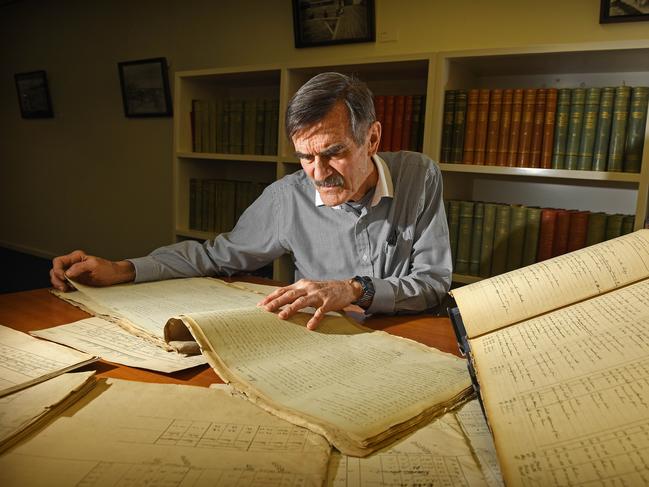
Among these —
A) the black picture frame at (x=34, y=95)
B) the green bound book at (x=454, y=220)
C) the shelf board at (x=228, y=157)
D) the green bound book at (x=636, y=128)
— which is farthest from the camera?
the black picture frame at (x=34, y=95)

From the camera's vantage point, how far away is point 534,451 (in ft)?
1.49

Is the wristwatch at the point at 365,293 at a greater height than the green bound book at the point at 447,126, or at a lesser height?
lesser

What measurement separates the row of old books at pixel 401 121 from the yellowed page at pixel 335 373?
1439 millimetres

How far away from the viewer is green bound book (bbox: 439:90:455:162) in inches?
80.7

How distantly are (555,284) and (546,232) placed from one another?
1.27 m

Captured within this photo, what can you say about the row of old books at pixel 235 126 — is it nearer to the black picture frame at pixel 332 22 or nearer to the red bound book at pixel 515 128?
the black picture frame at pixel 332 22

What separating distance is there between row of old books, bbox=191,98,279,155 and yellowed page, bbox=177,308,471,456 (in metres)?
1.87

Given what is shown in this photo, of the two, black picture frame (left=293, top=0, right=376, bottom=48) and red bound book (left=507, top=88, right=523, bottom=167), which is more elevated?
black picture frame (left=293, top=0, right=376, bottom=48)

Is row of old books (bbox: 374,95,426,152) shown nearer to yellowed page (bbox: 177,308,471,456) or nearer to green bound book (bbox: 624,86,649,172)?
green bound book (bbox: 624,86,649,172)

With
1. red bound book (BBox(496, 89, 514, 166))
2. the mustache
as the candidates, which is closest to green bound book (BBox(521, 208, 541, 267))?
red bound book (BBox(496, 89, 514, 166))

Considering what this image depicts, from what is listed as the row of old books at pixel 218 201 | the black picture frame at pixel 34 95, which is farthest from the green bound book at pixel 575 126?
the black picture frame at pixel 34 95

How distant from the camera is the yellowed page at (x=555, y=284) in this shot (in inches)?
29.3

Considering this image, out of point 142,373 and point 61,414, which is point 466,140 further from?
point 61,414

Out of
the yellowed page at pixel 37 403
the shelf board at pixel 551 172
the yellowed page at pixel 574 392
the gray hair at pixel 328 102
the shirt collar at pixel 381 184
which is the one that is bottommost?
the yellowed page at pixel 37 403
